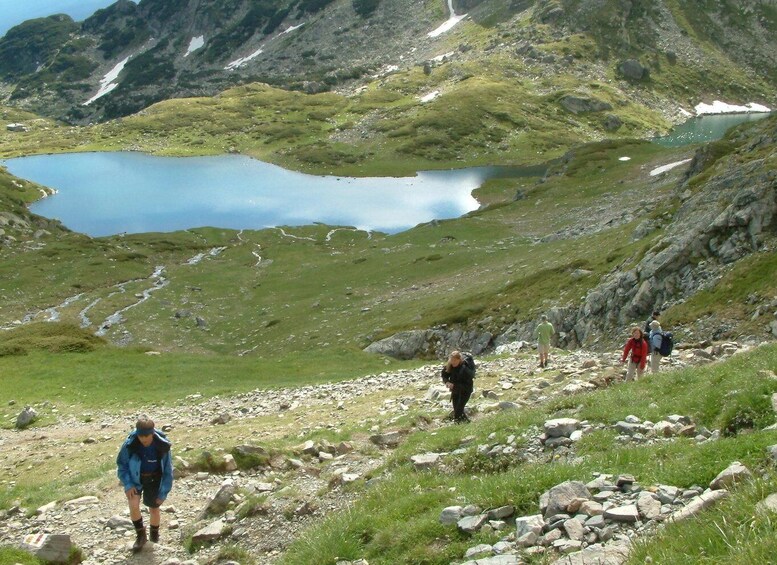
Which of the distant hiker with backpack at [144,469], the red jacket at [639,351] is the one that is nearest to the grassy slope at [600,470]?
the distant hiker with backpack at [144,469]

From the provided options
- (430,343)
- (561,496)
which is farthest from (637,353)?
(430,343)

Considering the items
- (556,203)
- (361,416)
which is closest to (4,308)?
(361,416)

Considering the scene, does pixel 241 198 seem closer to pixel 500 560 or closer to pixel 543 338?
pixel 543 338

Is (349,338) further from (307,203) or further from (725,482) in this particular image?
(307,203)

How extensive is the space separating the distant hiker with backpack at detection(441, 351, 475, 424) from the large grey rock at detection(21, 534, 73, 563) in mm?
10982

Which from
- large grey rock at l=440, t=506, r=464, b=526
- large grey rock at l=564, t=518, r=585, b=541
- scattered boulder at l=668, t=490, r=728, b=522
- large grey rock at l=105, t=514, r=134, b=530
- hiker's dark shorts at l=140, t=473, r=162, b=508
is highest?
scattered boulder at l=668, t=490, r=728, b=522

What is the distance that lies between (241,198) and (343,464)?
140 metres

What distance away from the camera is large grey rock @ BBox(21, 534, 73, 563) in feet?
45.9

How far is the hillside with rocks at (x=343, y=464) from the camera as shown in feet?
30.3

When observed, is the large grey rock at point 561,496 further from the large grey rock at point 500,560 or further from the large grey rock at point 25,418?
the large grey rock at point 25,418

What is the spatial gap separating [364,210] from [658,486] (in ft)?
419

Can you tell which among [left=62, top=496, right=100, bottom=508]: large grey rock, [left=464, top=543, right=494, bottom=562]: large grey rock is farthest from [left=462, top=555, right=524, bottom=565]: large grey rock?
[left=62, top=496, right=100, bottom=508]: large grey rock

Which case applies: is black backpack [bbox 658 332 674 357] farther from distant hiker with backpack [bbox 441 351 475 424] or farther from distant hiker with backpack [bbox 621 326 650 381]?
distant hiker with backpack [bbox 441 351 475 424]

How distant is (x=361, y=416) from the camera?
85.7 feet
